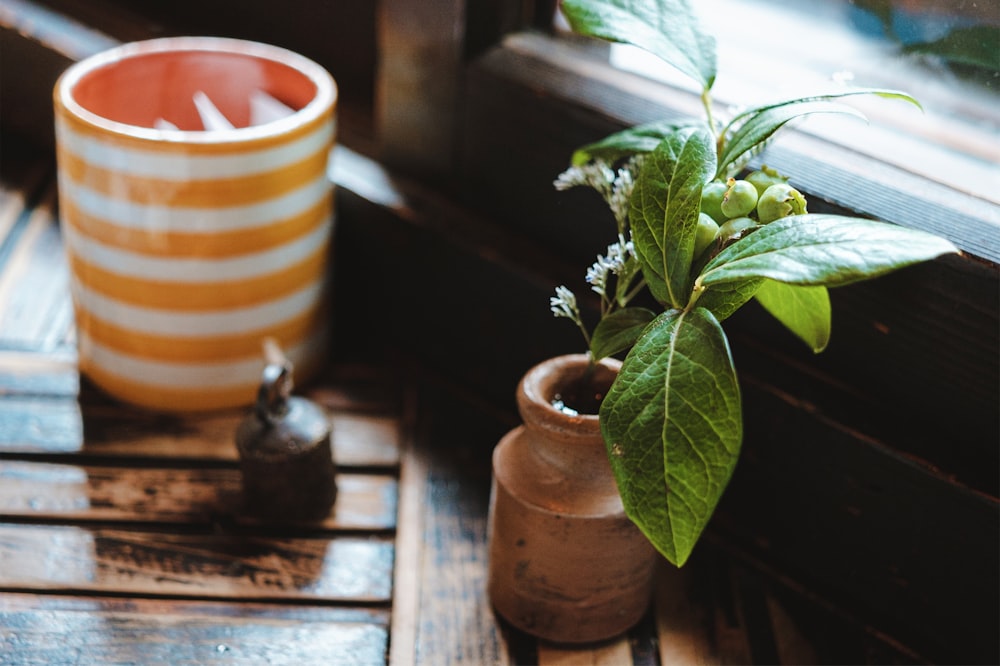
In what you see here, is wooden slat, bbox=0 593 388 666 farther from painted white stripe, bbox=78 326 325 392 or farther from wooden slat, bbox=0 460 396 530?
painted white stripe, bbox=78 326 325 392

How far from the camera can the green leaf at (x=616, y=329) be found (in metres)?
0.60

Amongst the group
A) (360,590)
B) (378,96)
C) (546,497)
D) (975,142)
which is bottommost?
(360,590)

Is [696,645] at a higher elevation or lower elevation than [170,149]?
lower

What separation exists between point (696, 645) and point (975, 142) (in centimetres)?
42

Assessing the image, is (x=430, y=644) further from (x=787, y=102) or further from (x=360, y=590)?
(x=787, y=102)

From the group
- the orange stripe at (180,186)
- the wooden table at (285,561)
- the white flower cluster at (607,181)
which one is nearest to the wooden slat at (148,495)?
the wooden table at (285,561)

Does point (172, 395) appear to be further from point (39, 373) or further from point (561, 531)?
point (561, 531)

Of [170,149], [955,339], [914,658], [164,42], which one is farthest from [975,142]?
[164,42]

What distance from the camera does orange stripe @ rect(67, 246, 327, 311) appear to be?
835 mm

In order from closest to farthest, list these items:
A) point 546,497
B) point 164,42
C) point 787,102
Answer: point 787,102, point 546,497, point 164,42

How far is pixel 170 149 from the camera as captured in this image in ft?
2.55

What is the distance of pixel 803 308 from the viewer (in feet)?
1.94

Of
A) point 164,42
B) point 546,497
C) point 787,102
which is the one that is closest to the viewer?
point 787,102

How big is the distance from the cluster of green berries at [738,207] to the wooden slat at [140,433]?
16.5 inches
